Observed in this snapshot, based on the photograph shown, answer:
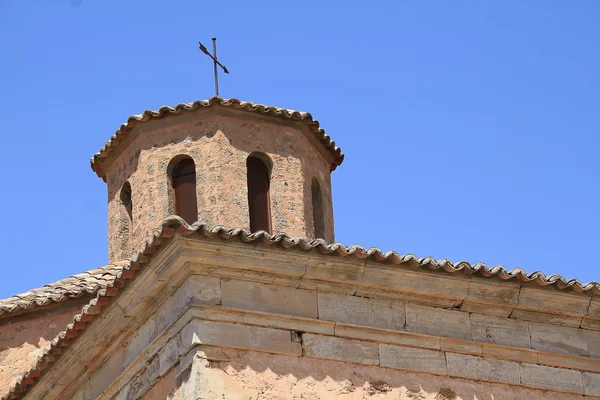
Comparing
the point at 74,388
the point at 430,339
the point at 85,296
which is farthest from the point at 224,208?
the point at 430,339

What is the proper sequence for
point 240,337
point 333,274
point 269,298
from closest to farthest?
point 240,337, point 269,298, point 333,274

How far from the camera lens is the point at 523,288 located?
361 inches

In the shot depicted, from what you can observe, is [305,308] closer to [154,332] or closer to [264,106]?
[154,332]

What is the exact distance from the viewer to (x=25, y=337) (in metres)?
12.1

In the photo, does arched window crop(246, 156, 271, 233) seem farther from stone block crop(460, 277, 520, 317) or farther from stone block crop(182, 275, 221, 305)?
stone block crop(182, 275, 221, 305)

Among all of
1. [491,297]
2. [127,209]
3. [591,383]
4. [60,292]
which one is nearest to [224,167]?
[127,209]

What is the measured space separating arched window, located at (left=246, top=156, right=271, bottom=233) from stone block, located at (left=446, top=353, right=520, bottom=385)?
3.87 metres

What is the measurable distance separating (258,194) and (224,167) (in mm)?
504

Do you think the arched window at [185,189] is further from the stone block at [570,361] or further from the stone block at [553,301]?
the stone block at [570,361]

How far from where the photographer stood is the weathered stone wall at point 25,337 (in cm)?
1196

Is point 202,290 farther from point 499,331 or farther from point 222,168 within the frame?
point 222,168

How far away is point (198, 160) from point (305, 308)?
4.29 m

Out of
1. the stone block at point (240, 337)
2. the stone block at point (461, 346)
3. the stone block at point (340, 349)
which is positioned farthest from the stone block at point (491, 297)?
the stone block at point (240, 337)

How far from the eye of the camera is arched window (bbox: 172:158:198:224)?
12.6 m
